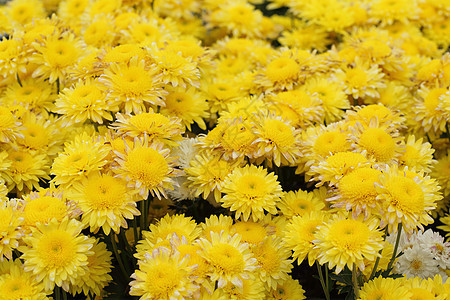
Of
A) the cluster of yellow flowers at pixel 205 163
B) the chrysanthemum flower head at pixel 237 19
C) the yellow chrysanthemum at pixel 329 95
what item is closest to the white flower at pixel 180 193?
the cluster of yellow flowers at pixel 205 163

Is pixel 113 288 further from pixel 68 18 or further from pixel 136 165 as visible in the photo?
pixel 68 18

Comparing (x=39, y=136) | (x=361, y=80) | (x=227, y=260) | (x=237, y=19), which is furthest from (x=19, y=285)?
(x=237, y=19)

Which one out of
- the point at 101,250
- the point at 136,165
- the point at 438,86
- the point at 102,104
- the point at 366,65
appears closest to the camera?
the point at 136,165

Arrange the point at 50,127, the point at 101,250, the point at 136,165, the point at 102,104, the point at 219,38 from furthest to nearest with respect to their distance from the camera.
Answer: the point at 219,38, the point at 50,127, the point at 102,104, the point at 101,250, the point at 136,165

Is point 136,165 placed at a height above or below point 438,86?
above

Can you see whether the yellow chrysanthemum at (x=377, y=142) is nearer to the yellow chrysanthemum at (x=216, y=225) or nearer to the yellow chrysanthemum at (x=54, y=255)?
the yellow chrysanthemum at (x=216, y=225)

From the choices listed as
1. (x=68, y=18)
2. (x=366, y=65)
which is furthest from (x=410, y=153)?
(x=68, y=18)

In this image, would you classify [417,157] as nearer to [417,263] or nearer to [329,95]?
[417,263]
